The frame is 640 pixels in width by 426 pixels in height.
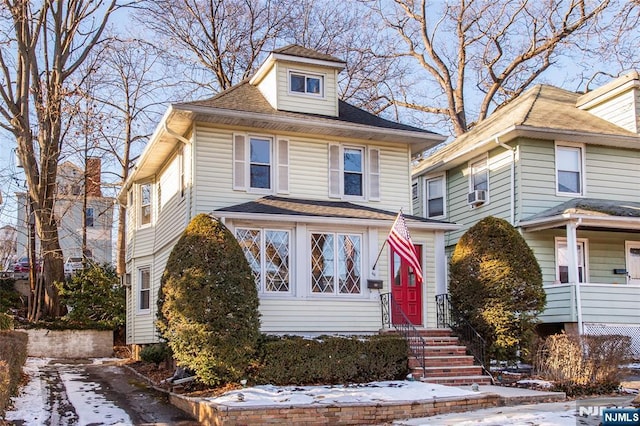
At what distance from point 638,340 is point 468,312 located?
615 cm

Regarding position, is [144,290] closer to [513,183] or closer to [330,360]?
[330,360]

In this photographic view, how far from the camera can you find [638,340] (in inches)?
705

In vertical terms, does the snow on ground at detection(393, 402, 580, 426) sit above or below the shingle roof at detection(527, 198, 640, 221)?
below

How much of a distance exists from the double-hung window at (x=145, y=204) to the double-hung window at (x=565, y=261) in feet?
39.9

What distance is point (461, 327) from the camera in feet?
49.5

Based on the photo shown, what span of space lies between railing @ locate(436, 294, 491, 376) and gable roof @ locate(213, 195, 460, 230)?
188 centimetres

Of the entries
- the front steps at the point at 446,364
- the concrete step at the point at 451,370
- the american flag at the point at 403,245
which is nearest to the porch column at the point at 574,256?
the front steps at the point at 446,364

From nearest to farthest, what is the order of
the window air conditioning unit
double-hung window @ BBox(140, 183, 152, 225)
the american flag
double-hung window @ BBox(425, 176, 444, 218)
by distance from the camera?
the american flag, the window air conditioning unit, double-hung window @ BBox(140, 183, 152, 225), double-hung window @ BBox(425, 176, 444, 218)

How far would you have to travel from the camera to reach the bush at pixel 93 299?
23312 millimetres

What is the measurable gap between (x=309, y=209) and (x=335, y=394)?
17.2ft

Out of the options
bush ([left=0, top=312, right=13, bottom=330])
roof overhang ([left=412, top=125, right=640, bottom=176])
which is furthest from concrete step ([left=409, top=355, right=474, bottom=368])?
bush ([left=0, top=312, right=13, bottom=330])

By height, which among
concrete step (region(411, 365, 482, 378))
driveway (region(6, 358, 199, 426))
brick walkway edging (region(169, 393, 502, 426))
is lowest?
driveway (region(6, 358, 199, 426))

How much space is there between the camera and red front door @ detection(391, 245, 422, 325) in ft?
54.0

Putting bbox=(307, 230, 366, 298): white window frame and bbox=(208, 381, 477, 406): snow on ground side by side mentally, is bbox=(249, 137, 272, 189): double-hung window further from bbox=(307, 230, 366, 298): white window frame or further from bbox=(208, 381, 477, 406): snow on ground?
bbox=(208, 381, 477, 406): snow on ground
